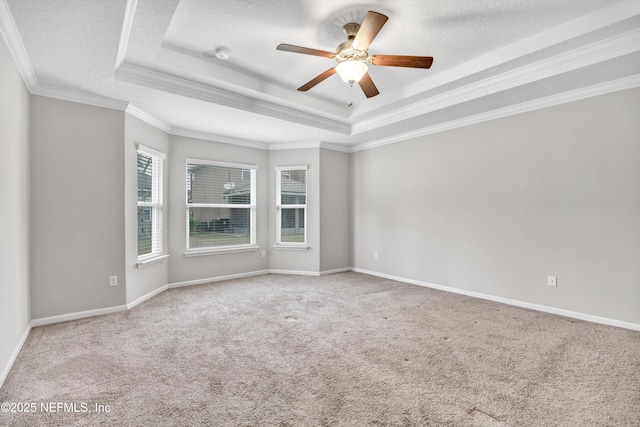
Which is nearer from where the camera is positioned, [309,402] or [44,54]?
[309,402]

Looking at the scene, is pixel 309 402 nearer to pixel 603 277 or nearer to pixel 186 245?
pixel 603 277

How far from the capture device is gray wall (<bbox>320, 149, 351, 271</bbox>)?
588 cm

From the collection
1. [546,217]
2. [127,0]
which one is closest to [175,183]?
[127,0]

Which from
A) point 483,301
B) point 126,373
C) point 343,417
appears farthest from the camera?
point 483,301

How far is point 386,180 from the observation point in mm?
5582

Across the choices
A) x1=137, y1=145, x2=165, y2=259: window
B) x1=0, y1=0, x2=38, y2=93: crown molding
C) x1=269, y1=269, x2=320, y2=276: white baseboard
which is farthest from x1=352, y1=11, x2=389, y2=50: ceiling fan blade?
x1=269, y1=269, x2=320, y2=276: white baseboard

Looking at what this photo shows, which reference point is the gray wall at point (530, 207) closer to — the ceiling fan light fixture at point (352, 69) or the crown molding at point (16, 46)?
the ceiling fan light fixture at point (352, 69)

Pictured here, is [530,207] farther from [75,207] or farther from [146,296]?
[75,207]

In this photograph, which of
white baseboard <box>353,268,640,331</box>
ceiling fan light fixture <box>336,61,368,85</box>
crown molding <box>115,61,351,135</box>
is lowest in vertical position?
white baseboard <box>353,268,640,331</box>

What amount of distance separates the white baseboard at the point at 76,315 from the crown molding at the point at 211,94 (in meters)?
2.60

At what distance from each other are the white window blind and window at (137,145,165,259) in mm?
513

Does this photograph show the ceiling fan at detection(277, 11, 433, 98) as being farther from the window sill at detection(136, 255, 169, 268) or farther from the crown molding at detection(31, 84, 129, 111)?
the window sill at detection(136, 255, 169, 268)

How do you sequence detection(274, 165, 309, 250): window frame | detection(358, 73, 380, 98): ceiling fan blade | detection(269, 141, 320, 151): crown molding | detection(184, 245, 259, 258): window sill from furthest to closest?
detection(274, 165, 309, 250): window frame < detection(269, 141, 320, 151): crown molding < detection(184, 245, 259, 258): window sill < detection(358, 73, 380, 98): ceiling fan blade

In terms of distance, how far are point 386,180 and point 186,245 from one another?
3594 mm
